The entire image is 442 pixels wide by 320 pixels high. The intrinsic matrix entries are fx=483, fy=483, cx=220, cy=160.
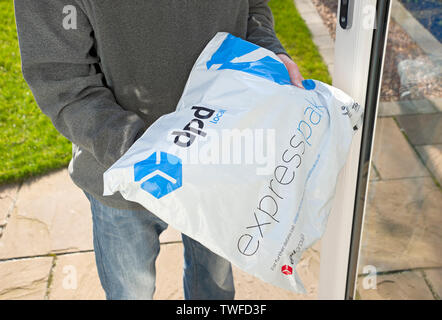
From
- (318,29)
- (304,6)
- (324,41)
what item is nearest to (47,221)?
(324,41)

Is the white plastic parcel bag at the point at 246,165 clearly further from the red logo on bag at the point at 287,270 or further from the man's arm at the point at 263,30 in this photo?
the man's arm at the point at 263,30

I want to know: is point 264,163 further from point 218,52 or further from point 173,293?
point 173,293

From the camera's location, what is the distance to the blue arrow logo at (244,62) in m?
1.20

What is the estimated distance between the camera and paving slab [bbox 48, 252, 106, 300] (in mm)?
2295

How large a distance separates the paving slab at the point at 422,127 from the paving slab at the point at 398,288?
479mm

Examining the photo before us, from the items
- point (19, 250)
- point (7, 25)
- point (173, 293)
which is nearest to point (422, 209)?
point (173, 293)

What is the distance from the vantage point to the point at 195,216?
1.03m

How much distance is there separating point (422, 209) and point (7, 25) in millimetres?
4191

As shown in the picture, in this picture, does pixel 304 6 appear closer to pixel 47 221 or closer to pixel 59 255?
pixel 47 221

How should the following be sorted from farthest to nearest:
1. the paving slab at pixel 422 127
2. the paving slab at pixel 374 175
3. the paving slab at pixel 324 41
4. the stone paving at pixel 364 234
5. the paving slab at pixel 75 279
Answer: the paving slab at pixel 324 41 < the paving slab at pixel 75 279 < the paving slab at pixel 374 175 < the stone paving at pixel 364 234 < the paving slab at pixel 422 127

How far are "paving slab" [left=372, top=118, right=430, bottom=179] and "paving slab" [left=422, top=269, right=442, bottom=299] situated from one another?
A: 0.97 feet

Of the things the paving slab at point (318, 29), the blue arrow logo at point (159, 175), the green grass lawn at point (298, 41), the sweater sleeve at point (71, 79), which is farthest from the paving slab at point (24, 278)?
the paving slab at point (318, 29)

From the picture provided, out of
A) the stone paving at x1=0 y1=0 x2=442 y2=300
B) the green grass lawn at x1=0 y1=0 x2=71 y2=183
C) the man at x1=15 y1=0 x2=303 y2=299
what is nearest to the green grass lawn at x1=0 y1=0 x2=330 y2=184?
the green grass lawn at x1=0 y1=0 x2=71 y2=183

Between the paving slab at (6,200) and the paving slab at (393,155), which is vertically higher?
the paving slab at (393,155)
